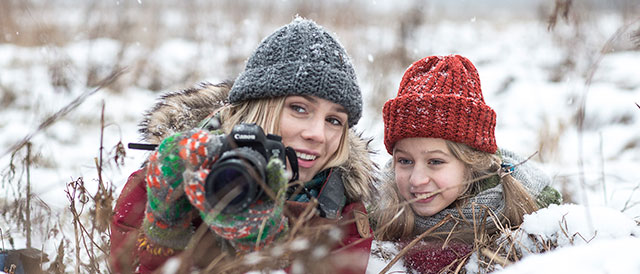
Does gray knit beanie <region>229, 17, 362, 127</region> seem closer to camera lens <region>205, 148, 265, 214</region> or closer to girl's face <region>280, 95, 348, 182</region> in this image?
girl's face <region>280, 95, 348, 182</region>

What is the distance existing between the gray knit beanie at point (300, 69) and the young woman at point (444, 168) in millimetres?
328

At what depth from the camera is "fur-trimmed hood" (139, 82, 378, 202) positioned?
1918 mm

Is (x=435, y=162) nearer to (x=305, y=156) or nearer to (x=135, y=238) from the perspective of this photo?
(x=305, y=156)

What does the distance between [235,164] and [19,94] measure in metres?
5.62

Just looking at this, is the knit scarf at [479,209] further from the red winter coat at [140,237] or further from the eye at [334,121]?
the eye at [334,121]

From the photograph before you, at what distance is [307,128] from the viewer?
1865 millimetres

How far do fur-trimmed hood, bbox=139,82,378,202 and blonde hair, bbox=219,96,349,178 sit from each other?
0.19 feet

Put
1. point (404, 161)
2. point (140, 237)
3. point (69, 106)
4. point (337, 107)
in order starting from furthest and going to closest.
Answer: point (404, 161), point (337, 107), point (140, 237), point (69, 106)

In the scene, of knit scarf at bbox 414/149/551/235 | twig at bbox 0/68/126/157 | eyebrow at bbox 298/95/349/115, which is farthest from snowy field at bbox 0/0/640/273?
eyebrow at bbox 298/95/349/115

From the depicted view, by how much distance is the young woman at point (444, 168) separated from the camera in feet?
6.77

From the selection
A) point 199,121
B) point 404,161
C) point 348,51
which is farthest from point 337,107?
point 348,51

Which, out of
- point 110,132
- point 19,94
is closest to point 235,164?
point 110,132

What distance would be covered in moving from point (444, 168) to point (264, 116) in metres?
0.87

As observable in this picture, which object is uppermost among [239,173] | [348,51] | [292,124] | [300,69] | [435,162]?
[348,51]
